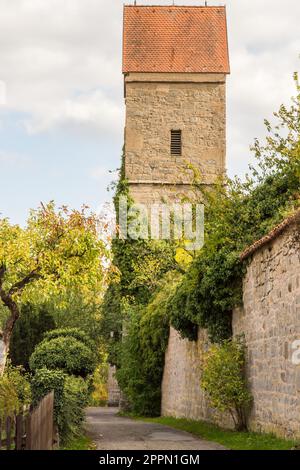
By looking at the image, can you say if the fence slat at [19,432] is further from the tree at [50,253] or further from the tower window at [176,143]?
the tower window at [176,143]

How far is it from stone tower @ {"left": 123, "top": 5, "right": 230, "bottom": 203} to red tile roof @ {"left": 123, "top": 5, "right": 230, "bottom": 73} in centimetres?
5

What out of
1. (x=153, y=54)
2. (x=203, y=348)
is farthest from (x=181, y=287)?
(x=153, y=54)

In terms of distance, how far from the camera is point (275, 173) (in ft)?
62.8

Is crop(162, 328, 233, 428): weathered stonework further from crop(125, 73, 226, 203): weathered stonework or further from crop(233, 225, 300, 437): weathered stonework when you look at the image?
crop(125, 73, 226, 203): weathered stonework

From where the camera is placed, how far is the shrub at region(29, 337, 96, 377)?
21688mm

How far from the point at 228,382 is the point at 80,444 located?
11.5 ft

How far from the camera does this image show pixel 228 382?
692 inches

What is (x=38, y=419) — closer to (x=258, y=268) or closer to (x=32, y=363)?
(x=258, y=268)

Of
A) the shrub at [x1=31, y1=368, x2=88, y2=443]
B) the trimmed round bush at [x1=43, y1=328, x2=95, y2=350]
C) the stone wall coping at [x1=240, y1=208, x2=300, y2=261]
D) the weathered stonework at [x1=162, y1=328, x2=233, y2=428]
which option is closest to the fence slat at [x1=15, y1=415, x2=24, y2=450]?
the shrub at [x1=31, y1=368, x2=88, y2=443]

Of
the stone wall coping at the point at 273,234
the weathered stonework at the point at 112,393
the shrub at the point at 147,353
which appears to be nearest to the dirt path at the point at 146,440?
the stone wall coping at the point at 273,234

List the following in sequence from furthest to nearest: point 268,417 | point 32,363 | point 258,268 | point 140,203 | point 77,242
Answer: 1. point 140,203
2. point 32,363
3. point 77,242
4. point 258,268
5. point 268,417

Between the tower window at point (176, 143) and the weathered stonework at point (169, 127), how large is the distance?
0.64 ft

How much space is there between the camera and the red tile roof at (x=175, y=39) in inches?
1585

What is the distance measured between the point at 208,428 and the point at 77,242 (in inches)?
215
